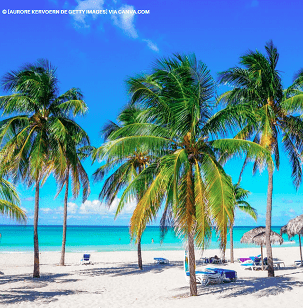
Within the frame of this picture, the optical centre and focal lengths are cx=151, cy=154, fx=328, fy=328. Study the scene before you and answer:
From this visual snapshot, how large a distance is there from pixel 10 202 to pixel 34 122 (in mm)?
3599

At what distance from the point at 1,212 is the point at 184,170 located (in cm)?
598

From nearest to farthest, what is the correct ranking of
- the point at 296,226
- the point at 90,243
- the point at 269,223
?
the point at 269,223 < the point at 296,226 < the point at 90,243

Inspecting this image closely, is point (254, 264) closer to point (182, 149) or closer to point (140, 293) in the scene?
point (140, 293)

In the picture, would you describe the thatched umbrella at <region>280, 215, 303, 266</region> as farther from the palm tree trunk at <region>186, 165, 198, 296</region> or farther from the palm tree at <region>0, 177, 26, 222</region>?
the palm tree at <region>0, 177, 26, 222</region>

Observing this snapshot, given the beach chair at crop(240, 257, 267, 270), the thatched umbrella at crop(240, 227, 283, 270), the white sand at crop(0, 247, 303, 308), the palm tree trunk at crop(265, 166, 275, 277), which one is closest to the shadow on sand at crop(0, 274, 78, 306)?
the white sand at crop(0, 247, 303, 308)

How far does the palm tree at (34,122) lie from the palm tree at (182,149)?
13.8ft

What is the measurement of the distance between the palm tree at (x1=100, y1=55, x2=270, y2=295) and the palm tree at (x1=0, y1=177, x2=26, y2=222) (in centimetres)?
394

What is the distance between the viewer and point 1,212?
1034 centimetres

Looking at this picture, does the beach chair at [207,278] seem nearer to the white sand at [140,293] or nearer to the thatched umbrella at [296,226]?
the white sand at [140,293]

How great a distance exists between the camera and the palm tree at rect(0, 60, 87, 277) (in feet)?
39.7

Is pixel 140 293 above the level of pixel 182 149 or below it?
below

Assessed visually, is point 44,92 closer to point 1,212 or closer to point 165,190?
point 1,212

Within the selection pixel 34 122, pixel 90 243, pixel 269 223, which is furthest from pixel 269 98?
pixel 90 243

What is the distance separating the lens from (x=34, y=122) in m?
12.9
